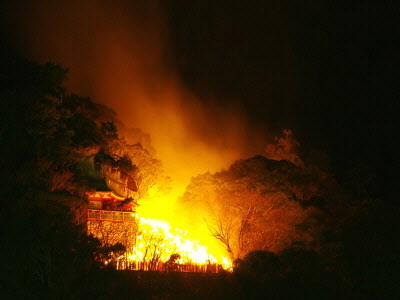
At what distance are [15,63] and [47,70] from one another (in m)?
0.83

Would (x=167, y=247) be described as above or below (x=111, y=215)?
below

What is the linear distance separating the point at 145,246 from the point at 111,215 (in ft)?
11.9

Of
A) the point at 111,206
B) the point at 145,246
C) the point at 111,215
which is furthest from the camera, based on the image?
the point at 111,206

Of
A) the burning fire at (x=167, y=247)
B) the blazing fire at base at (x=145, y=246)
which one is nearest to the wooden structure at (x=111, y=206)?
the blazing fire at base at (x=145, y=246)

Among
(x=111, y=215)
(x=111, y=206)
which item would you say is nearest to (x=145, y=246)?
(x=111, y=215)

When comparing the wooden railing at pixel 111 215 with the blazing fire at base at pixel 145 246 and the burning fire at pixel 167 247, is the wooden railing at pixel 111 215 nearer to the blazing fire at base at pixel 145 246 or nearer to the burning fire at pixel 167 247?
the blazing fire at base at pixel 145 246

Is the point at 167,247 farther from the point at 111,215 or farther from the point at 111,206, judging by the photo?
the point at 111,206

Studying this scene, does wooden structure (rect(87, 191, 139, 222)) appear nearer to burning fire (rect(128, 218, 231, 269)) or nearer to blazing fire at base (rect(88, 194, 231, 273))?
blazing fire at base (rect(88, 194, 231, 273))

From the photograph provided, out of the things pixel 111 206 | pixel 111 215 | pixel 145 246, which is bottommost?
pixel 145 246

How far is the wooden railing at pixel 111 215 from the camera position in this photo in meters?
14.7

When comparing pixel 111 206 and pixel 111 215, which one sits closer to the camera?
pixel 111 215

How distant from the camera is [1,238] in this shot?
8.93 meters

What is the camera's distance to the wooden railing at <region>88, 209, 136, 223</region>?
580 inches

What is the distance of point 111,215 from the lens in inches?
604
